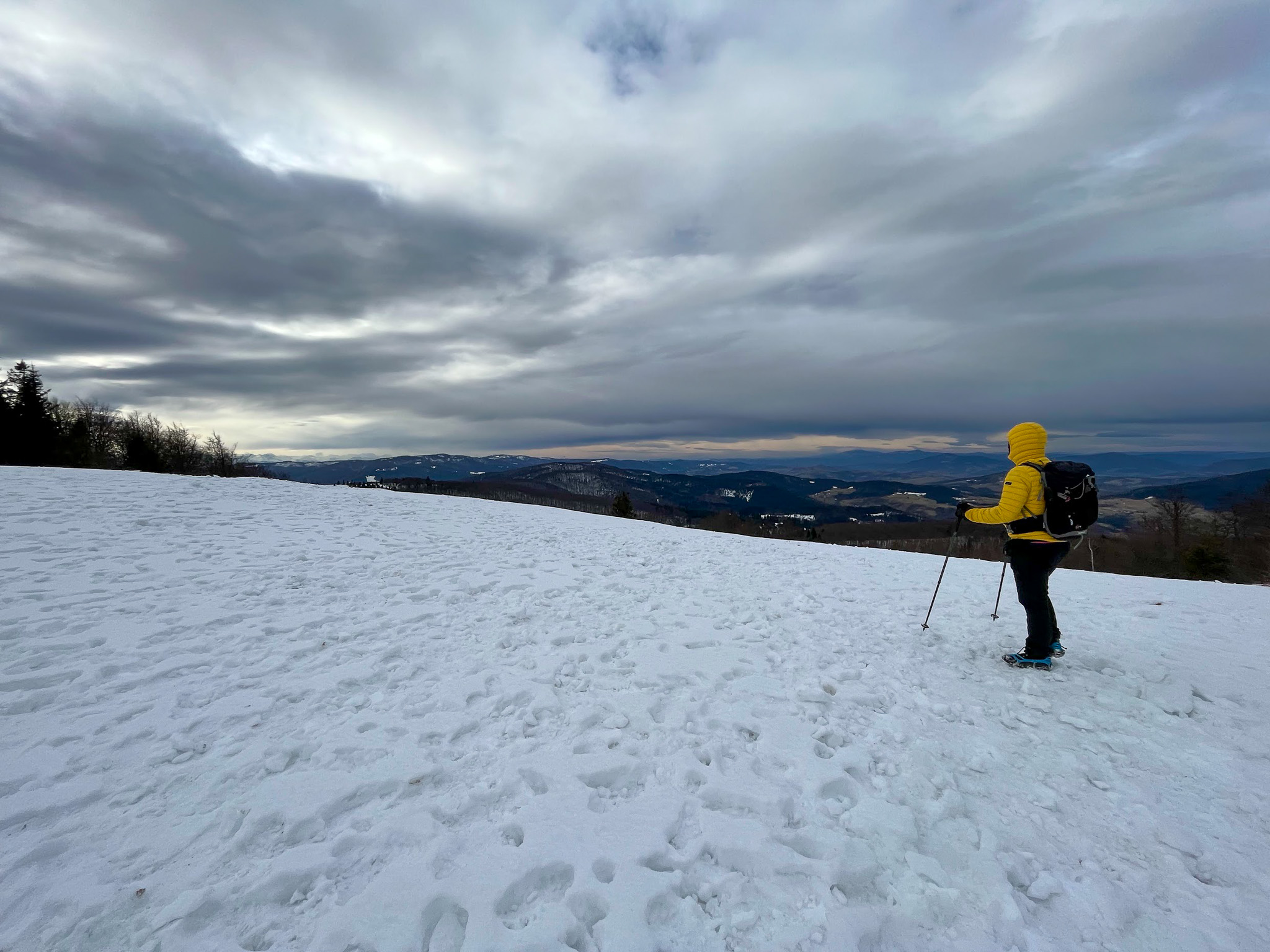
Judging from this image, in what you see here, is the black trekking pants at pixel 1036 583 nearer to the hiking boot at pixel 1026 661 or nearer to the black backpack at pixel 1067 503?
the hiking boot at pixel 1026 661

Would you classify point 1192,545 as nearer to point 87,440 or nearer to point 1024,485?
point 1024,485

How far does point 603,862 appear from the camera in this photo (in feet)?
10.7

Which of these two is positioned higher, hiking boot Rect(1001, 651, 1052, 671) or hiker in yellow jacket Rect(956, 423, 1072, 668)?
hiker in yellow jacket Rect(956, 423, 1072, 668)

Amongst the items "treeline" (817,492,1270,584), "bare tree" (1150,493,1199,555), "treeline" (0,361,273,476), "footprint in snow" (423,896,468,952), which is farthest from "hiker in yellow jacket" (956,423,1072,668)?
"bare tree" (1150,493,1199,555)

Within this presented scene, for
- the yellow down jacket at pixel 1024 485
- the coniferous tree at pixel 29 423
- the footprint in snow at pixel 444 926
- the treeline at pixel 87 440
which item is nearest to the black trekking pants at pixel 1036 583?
the yellow down jacket at pixel 1024 485

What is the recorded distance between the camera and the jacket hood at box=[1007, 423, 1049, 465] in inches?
239

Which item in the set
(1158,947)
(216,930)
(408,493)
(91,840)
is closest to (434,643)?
(91,840)

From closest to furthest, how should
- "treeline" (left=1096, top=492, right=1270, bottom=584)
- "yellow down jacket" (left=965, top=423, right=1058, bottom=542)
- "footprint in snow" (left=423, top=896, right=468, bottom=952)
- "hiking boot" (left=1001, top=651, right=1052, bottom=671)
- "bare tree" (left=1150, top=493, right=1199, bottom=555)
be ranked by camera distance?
"footprint in snow" (left=423, top=896, right=468, bottom=952), "yellow down jacket" (left=965, top=423, right=1058, bottom=542), "hiking boot" (left=1001, top=651, right=1052, bottom=671), "treeline" (left=1096, top=492, right=1270, bottom=584), "bare tree" (left=1150, top=493, right=1199, bottom=555)

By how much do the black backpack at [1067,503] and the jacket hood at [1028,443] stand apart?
0.29m

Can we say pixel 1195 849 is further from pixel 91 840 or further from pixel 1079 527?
pixel 91 840

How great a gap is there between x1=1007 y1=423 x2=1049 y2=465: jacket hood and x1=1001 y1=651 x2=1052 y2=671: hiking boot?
2.56 meters

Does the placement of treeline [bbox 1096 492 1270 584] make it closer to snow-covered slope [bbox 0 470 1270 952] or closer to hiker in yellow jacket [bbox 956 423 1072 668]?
snow-covered slope [bbox 0 470 1270 952]

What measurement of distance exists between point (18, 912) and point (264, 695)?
7.78 ft

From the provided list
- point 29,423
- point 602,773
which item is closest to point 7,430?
point 29,423
